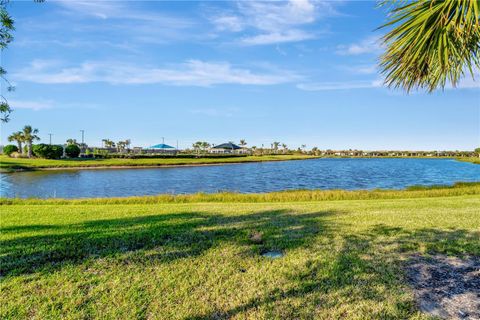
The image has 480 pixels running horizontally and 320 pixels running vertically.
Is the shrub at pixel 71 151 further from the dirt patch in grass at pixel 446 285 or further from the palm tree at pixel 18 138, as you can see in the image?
the dirt patch in grass at pixel 446 285

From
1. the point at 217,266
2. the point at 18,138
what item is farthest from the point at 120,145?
the point at 217,266

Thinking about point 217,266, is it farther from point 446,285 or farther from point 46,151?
point 46,151

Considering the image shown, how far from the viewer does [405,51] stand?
4266mm

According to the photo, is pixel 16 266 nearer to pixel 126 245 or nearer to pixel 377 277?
pixel 126 245

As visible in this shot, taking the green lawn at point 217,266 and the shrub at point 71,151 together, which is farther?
the shrub at point 71,151

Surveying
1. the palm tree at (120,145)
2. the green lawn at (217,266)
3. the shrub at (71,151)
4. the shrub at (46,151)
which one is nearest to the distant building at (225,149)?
the palm tree at (120,145)

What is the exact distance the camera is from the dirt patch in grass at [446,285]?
A: 3.32 meters

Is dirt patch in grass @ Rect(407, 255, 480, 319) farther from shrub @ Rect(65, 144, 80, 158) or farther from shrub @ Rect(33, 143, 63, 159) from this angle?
shrub @ Rect(65, 144, 80, 158)

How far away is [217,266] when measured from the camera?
4.39 meters

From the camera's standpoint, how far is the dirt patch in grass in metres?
3.32

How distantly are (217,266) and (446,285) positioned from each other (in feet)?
10.3

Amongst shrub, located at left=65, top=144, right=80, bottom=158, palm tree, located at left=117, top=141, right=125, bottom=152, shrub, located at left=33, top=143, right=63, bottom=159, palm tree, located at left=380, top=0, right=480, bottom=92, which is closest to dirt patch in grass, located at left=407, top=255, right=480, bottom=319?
palm tree, located at left=380, top=0, right=480, bottom=92

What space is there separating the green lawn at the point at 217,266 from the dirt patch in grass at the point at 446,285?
0.19 metres

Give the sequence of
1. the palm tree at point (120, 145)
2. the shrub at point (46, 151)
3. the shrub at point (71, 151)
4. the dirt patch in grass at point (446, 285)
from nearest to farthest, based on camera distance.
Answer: the dirt patch in grass at point (446, 285)
the shrub at point (46, 151)
the shrub at point (71, 151)
the palm tree at point (120, 145)
